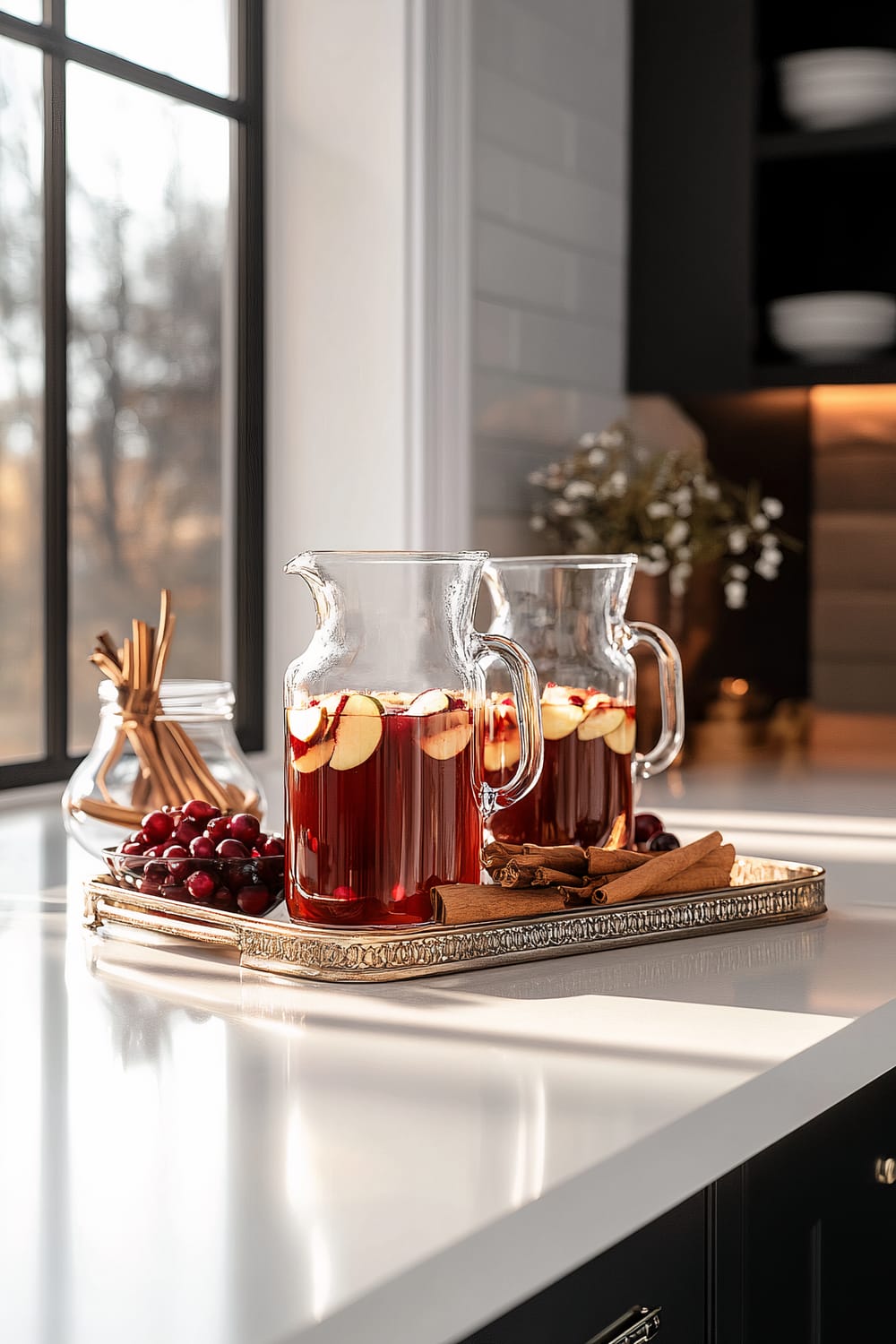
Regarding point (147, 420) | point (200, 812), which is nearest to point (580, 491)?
point (200, 812)

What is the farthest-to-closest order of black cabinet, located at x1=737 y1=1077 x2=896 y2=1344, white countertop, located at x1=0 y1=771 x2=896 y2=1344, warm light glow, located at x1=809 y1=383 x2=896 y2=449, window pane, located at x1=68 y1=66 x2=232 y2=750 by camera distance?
window pane, located at x1=68 y1=66 x2=232 y2=750 → warm light glow, located at x1=809 y1=383 x2=896 y2=449 → black cabinet, located at x1=737 y1=1077 x2=896 y2=1344 → white countertop, located at x1=0 y1=771 x2=896 y2=1344

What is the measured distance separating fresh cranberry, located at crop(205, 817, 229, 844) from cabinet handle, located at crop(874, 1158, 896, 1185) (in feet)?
1.57

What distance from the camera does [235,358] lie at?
90.2 inches

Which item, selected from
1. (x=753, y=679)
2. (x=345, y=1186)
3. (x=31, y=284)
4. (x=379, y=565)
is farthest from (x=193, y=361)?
(x=345, y=1186)

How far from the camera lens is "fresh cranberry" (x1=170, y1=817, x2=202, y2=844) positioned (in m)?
1.08

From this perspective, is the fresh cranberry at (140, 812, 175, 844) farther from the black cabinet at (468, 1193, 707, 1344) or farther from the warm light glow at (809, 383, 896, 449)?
the warm light glow at (809, 383, 896, 449)

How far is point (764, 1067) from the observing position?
0.74 metres

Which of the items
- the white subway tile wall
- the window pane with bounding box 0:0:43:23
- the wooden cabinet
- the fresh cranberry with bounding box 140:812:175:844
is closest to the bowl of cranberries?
the fresh cranberry with bounding box 140:812:175:844

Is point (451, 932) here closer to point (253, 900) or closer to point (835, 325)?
point (253, 900)

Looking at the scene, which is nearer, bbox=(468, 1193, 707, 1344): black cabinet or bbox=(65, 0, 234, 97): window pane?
bbox=(468, 1193, 707, 1344): black cabinet

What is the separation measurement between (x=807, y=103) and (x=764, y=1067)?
206 cm

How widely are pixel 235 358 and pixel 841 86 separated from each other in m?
1.03

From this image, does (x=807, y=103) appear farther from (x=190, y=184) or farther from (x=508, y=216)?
(x=190, y=184)

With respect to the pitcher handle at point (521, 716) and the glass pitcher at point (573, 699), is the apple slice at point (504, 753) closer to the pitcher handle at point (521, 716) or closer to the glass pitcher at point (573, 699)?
the glass pitcher at point (573, 699)
